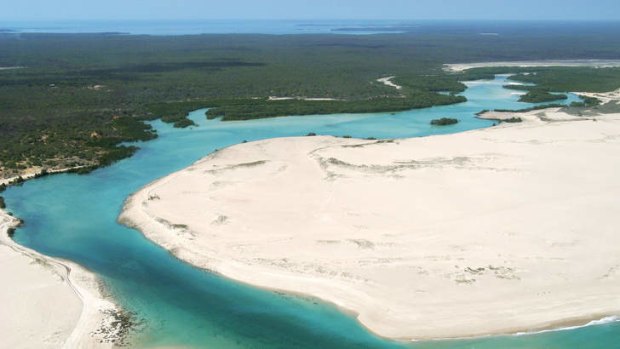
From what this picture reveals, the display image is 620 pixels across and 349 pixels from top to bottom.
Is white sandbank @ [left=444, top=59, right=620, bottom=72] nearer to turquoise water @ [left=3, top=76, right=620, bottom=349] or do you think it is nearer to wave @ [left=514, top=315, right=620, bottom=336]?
turquoise water @ [left=3, top=76, right=620, bottom=349]

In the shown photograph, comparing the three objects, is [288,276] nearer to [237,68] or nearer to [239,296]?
[239,296]

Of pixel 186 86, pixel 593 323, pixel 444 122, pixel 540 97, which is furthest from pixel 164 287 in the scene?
pixel 186 86

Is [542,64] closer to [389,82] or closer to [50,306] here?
[389,82]

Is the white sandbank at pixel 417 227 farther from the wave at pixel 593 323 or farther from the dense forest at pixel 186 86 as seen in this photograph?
the dense forest at pixel 186 86

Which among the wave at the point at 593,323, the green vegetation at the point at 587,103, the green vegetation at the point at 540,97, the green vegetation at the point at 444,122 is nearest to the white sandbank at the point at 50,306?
the wave at the point at 593,323

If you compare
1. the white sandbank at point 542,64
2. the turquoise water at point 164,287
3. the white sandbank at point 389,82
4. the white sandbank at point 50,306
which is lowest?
the turquoise water at point 164,287

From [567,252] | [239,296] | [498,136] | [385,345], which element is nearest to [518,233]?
[567,252]
